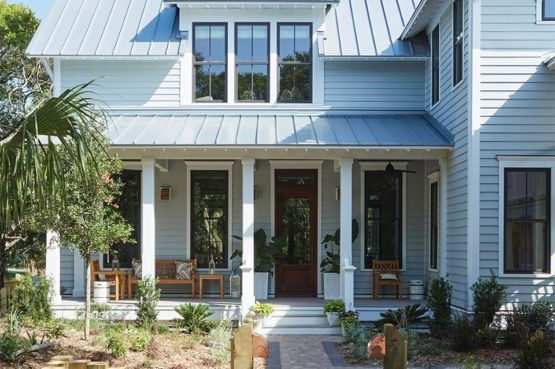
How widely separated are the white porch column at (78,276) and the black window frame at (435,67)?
8.30 metres

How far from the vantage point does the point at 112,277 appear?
613 inches

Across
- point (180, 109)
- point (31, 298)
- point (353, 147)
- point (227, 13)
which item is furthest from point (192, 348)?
point (227, 13)

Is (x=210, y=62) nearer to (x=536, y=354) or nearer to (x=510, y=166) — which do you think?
(x=510, y=166)

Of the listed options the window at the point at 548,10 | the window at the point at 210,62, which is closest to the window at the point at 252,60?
the window at the point at 210,62

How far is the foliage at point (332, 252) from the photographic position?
1506 centimetres

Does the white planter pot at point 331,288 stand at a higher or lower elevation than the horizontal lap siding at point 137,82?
lower

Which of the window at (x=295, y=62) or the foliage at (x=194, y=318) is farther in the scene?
the window at (x=295, y=62)

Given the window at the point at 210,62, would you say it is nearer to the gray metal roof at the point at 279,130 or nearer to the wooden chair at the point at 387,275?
the gray metal roof at the point at 279,130

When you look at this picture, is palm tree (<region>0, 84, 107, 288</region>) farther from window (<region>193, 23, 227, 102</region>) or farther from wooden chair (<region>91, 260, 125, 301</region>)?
window (<region>193, 23, 227, 102</region>)

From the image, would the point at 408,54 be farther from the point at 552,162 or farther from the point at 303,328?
the point at 303,328

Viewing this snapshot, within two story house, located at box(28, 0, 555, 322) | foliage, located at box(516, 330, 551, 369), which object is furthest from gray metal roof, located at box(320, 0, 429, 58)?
foliage, located at box(516, 330, 551, 369)

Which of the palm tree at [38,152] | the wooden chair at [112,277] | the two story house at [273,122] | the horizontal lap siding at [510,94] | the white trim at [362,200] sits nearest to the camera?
the palm tree at [38,152]

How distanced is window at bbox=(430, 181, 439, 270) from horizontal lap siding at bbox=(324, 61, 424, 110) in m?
1.88

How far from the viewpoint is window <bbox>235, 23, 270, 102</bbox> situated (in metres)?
15.5
